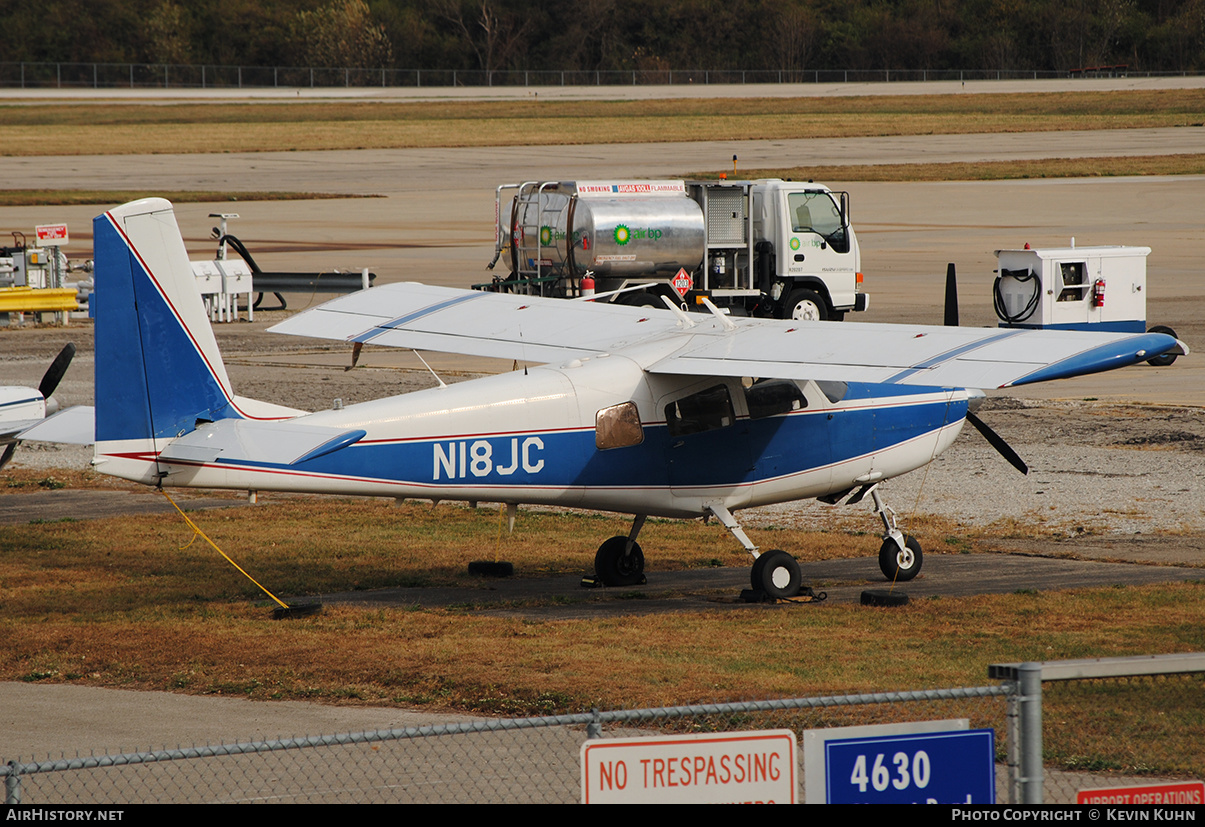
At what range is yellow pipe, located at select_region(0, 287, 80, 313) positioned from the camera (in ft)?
110

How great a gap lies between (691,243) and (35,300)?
16046 mm

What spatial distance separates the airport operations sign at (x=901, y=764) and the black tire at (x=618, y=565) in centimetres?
823

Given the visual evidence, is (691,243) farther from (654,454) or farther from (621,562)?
(654,454)

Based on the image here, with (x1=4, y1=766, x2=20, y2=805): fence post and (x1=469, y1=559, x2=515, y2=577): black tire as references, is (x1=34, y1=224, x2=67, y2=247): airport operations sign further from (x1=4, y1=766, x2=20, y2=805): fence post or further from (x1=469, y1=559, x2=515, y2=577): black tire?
(x1=4, y1=766, x2=20, y2=805): fence post

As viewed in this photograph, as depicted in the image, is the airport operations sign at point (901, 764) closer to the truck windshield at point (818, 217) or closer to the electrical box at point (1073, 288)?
the electrical box at point (1073, 288)

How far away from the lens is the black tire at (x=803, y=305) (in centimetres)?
3000

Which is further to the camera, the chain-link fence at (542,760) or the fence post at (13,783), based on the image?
the chain-link fence at (542,760)

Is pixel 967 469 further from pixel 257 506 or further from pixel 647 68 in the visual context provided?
pixel 647 68

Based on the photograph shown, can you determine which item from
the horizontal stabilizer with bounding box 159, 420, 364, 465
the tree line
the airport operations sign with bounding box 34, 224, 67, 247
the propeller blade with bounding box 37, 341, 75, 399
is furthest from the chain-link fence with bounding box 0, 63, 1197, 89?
the horizontal stabilizer with bounding box 159, 420, 364, 465

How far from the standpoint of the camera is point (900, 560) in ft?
45.6

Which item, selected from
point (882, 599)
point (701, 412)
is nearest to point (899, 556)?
point (882, 599)

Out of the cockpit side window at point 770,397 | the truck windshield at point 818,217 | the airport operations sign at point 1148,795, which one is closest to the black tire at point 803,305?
the truck windshield at point 818,217

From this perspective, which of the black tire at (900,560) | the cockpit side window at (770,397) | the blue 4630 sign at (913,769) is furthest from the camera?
the black tire at (900,560)

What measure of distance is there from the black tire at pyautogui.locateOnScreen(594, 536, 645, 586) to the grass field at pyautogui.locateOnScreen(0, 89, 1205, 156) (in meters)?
64.1
